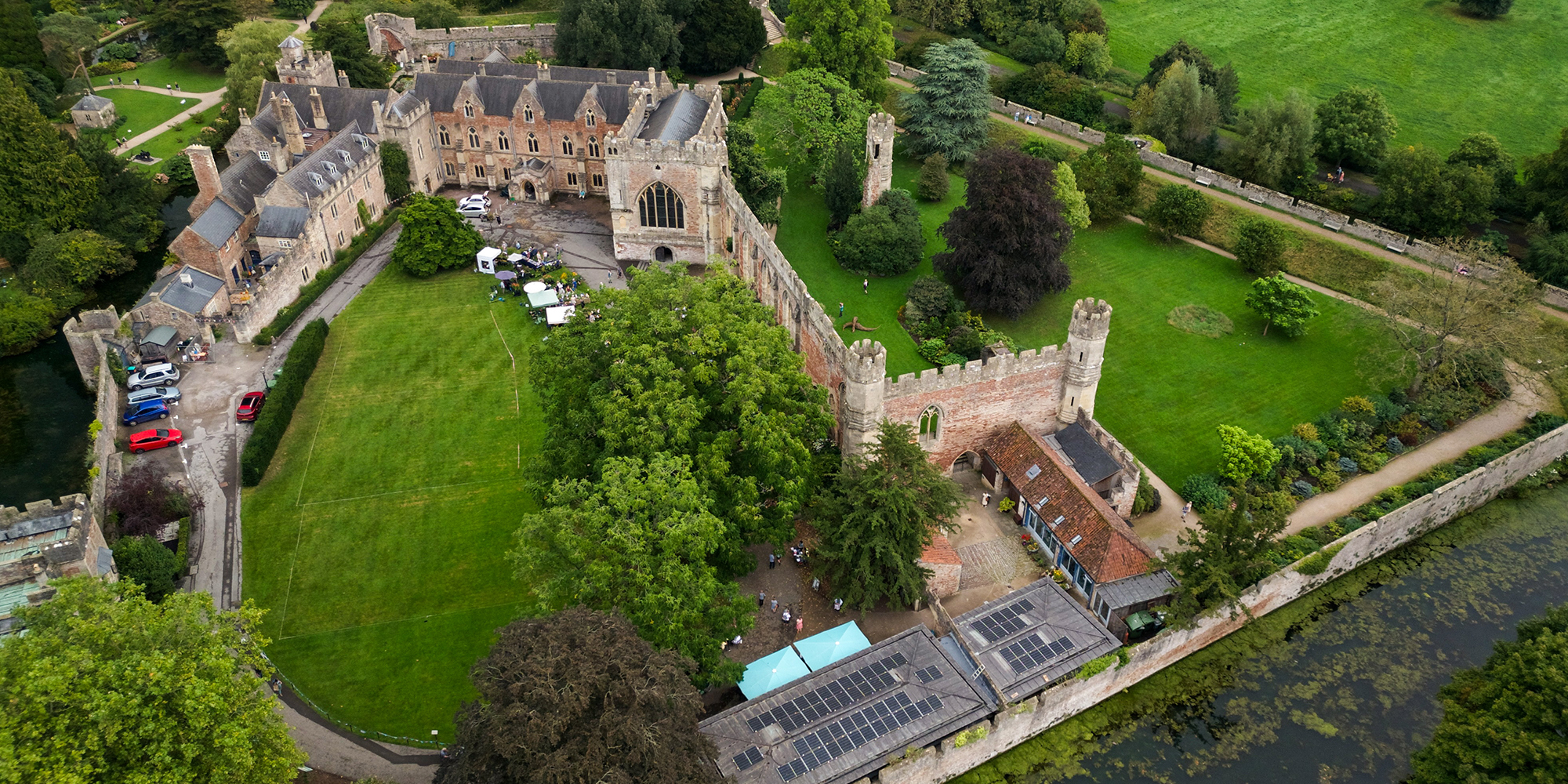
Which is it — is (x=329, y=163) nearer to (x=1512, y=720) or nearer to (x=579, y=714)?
(x=579, y=714)

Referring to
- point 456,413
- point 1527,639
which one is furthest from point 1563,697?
point 456,413

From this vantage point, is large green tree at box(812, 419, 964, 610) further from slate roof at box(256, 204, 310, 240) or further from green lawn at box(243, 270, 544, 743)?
slate roof at box(256, 204, 310, 240)

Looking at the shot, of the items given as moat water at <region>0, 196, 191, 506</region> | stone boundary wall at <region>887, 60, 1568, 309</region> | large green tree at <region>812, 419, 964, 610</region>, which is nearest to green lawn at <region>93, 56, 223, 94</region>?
moat water at <region>0, 196, 191, 506</region>

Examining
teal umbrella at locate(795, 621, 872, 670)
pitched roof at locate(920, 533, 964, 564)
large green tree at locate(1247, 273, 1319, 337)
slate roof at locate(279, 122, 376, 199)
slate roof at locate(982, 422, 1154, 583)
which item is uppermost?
slate roof at locate(279, 122, 376, 199)

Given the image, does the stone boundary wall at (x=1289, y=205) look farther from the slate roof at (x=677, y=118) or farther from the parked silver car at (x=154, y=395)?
the parked silver car at (x=154, y=395)

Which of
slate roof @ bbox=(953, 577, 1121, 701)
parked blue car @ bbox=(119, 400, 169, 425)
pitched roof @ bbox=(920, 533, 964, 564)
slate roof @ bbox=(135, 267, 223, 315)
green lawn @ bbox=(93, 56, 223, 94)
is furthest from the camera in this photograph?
green lawn @ bbox=(93, 56, 223, 94)

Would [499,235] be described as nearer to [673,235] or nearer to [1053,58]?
[673,235]

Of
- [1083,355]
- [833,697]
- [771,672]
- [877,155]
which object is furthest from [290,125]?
[833,697]
